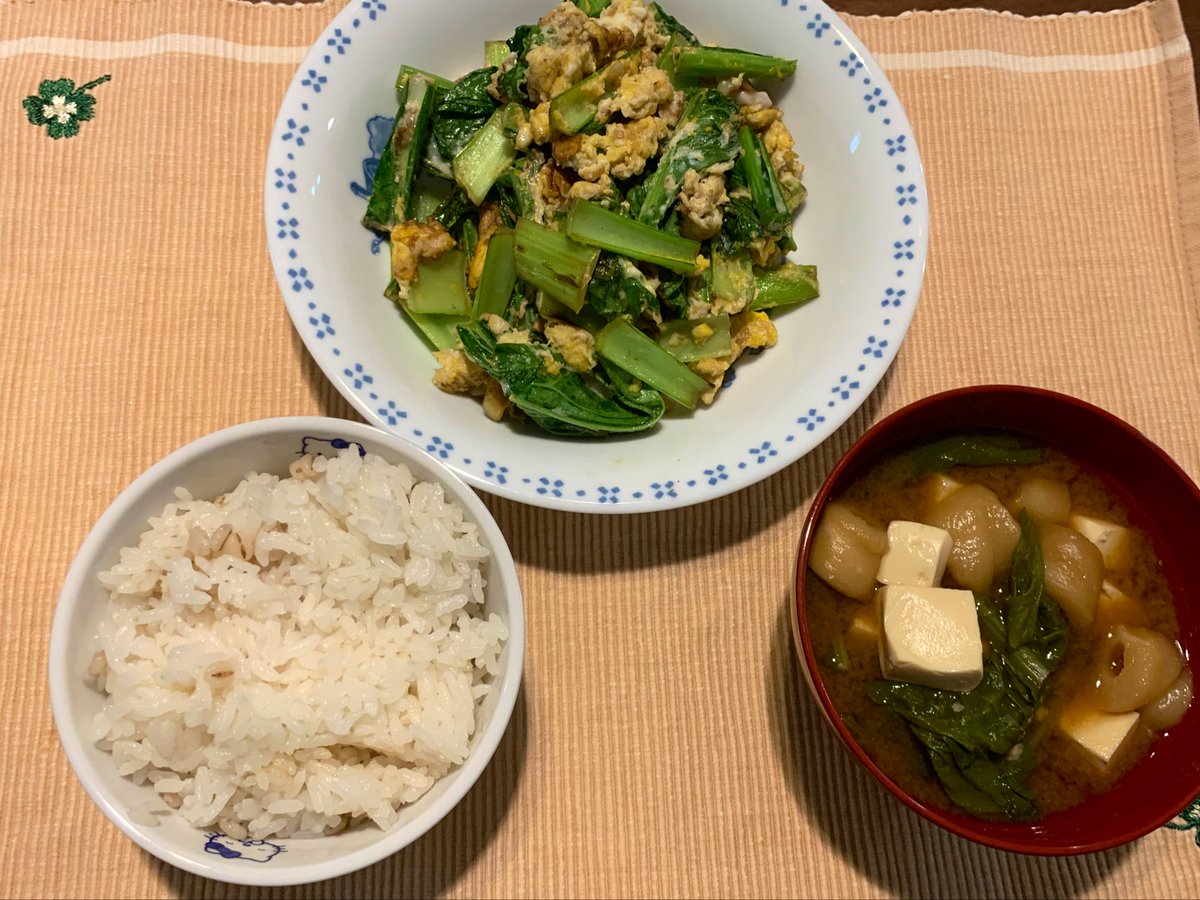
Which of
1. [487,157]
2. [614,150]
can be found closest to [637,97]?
[614,150]

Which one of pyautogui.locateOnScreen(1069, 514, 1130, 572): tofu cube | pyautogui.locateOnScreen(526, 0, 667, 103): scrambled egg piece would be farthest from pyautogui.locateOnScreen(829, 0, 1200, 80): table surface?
pyautogui.locateOnScreen(1069, 514, 1130, 572): tofu cube

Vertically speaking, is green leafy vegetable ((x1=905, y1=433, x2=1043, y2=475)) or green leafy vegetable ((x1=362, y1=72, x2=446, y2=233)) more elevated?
green leafy vegetable ((x1=362, y1=72, x2=446, y2=233))

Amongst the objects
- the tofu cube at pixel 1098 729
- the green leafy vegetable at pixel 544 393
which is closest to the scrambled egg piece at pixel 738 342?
the green leafy vegetable at pixel 544 393

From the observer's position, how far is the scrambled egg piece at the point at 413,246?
5.74 feet

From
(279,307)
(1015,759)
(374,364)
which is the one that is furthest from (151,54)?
(1015,759)

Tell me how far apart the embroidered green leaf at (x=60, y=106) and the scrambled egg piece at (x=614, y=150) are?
1312 mm

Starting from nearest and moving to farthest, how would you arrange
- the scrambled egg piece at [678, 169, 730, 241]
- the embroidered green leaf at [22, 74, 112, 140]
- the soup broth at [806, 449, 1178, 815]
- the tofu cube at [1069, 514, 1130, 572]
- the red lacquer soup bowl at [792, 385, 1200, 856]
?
the red lacquer soup bowl at [792, 385, 1200, 856], the soup broth at [806, 449, 1178, 815], the tofu cube at [1069, 514, 1130, 572], the scrambled egg piece at [678, 169, 730, 241], the embroidered green leaf at [22, 74, 112, 140]

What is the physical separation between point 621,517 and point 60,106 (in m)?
1.78

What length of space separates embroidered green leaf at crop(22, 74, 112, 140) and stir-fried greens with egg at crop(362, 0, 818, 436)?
909 mm

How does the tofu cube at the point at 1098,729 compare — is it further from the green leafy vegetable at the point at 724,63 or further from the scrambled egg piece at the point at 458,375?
the green leafy vegetable at the point at 724,63

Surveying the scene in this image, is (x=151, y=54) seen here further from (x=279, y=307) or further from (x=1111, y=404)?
(x=1111, y=404)

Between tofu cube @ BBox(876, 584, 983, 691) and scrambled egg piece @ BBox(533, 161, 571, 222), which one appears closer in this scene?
tofu cube @ BBox(876, 584, 983, 691)

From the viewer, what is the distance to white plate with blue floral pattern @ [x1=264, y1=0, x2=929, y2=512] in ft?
5.32

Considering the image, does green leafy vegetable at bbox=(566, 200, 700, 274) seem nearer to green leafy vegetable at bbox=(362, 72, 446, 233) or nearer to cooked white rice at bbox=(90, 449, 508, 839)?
green leafy vegetable at bbox=(362, 72, 446, 233)
